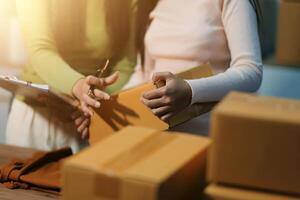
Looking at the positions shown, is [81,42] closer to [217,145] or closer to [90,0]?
[90,0]

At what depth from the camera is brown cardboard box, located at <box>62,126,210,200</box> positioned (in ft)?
3.52

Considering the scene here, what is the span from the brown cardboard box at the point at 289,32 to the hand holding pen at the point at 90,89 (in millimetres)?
493

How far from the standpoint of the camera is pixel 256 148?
1.06m

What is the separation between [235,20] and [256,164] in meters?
0.84

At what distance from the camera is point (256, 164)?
3.50ft

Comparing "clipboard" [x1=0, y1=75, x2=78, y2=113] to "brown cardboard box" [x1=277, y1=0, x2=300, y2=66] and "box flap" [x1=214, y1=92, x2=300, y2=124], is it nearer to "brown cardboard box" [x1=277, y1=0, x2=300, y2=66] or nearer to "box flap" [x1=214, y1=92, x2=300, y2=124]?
"brown cardboard box" [x1=277, y1=0, x2=300, y2=66]

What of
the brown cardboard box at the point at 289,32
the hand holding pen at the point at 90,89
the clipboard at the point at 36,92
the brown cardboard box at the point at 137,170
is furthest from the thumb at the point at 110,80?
the brown cardboard box at the point at 137,170

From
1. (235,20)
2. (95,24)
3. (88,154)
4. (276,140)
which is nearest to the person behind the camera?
(276,140)

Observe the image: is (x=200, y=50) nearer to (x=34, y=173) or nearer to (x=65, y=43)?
(x=65, y=43)

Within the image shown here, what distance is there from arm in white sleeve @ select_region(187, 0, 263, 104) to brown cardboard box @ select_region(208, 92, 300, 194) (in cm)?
71

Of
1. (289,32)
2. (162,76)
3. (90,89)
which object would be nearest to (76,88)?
(90,89)

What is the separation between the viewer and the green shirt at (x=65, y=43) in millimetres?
1950

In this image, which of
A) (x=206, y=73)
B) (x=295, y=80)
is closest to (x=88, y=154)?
(x=206, y=73)

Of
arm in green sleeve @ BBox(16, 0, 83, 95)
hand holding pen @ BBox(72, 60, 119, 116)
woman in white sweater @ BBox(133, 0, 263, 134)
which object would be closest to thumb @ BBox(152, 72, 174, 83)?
woman in white sweater @ BBox(133, 0, 263, 134)
